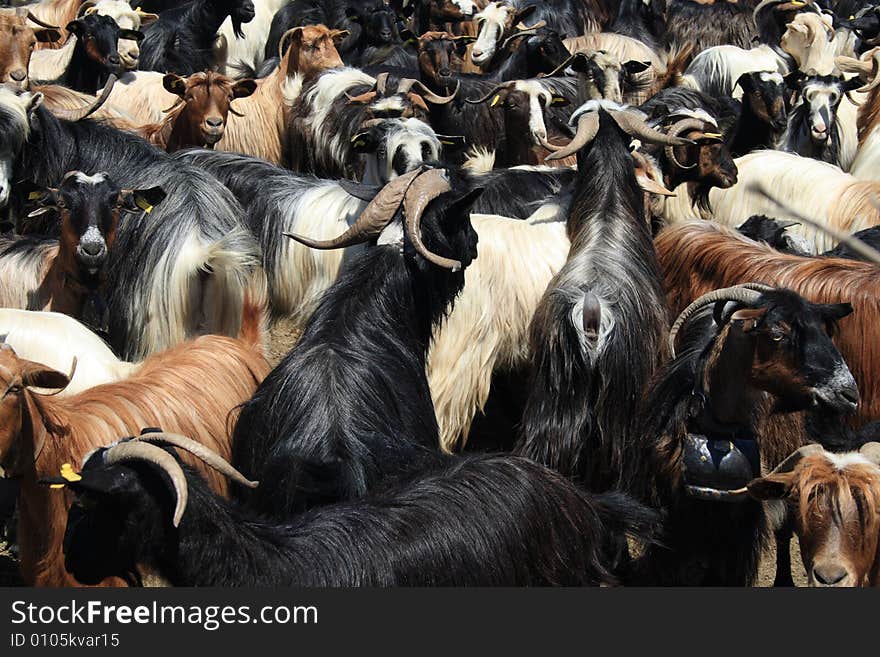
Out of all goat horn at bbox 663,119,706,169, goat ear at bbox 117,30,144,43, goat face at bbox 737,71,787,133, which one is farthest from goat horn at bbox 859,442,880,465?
goat ear at bbox 117,30,144,43

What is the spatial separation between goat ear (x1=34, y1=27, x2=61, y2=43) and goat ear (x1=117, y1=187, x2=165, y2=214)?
446cm

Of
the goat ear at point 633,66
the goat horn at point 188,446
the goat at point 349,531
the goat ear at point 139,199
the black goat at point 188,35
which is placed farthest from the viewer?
the black goat at point 188,35

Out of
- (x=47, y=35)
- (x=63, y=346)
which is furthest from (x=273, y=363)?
(x=47, y=35)

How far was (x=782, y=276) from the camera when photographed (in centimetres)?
646

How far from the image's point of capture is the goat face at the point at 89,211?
243 inches

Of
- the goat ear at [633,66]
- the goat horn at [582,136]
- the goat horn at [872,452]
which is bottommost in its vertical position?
the goat ear at [633,66]

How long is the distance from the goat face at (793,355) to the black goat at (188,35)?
751 centimetres

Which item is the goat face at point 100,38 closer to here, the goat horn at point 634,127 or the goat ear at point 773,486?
the goat horn at point 634,127

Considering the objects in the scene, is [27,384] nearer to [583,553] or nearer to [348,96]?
[583,553]

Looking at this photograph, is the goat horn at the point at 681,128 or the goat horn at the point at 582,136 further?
the goat horn at the point at 681,128

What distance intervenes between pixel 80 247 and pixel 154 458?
2.54 m

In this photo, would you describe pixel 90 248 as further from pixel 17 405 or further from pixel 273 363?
pixel 17 405

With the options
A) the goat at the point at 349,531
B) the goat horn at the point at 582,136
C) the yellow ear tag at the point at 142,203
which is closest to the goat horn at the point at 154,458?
the goat at the point at 349,531

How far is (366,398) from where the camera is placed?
5.22 metres
